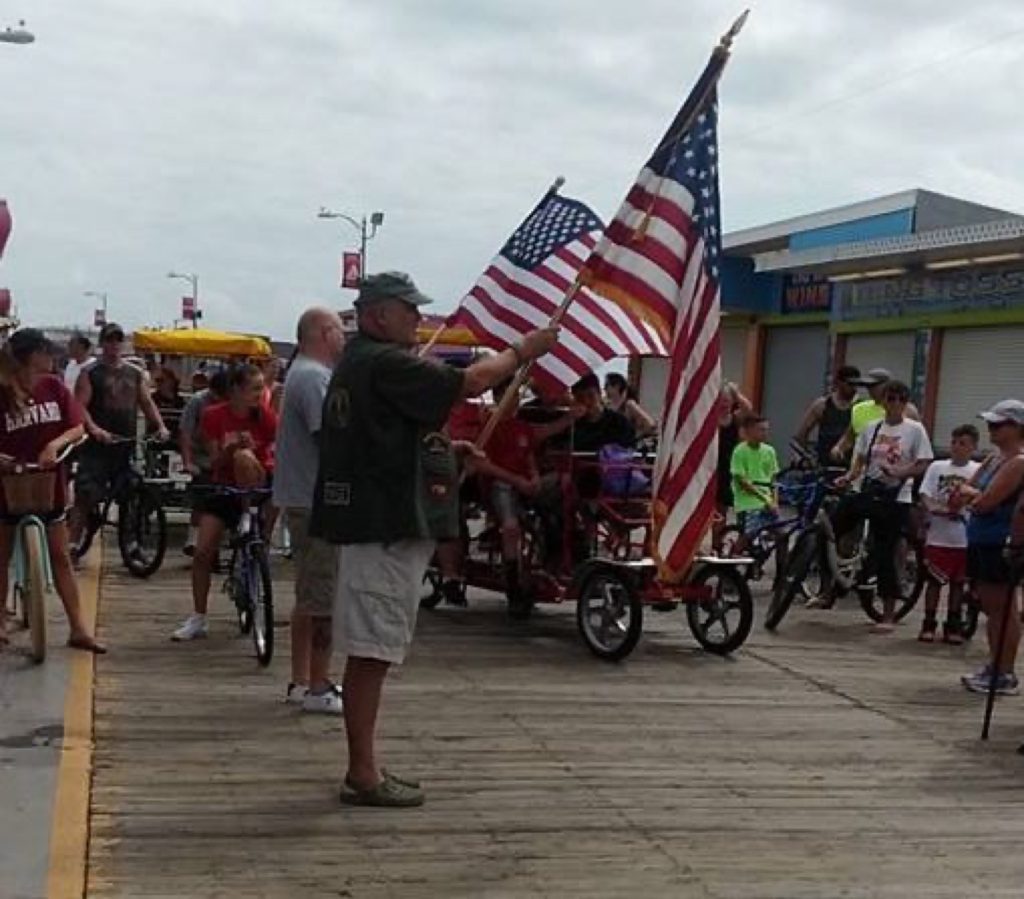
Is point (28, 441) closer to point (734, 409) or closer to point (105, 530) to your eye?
point (105, 530)

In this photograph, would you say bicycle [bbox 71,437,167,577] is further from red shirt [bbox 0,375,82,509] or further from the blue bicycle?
the blue bicycle

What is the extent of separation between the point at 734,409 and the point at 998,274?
9262 mm

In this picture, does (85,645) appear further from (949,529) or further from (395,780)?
(949,529)

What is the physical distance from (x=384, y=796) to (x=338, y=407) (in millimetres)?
1464

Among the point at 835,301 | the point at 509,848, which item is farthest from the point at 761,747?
the point at 835,301

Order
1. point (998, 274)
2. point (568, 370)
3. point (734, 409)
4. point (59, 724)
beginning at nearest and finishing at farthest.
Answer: point (59, 724) < point (568, 370) < point (734, 409) < point (998, 274)

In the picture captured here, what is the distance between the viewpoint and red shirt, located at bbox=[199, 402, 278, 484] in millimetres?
8461

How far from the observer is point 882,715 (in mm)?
7391

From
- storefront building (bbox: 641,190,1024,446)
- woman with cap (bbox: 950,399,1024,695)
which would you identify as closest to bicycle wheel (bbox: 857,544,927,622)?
woman with cap (bbox: 950,399,1024,695)

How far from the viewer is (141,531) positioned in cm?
1096

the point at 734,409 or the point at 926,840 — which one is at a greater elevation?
the point at 734,409

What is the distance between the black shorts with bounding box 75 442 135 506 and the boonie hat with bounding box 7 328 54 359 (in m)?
3.47

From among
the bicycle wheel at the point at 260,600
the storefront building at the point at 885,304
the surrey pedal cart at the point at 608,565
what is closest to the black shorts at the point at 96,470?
the surrey pedal cart at the point at 608,565

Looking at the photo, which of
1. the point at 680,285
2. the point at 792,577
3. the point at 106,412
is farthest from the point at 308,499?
the point at 106,412
